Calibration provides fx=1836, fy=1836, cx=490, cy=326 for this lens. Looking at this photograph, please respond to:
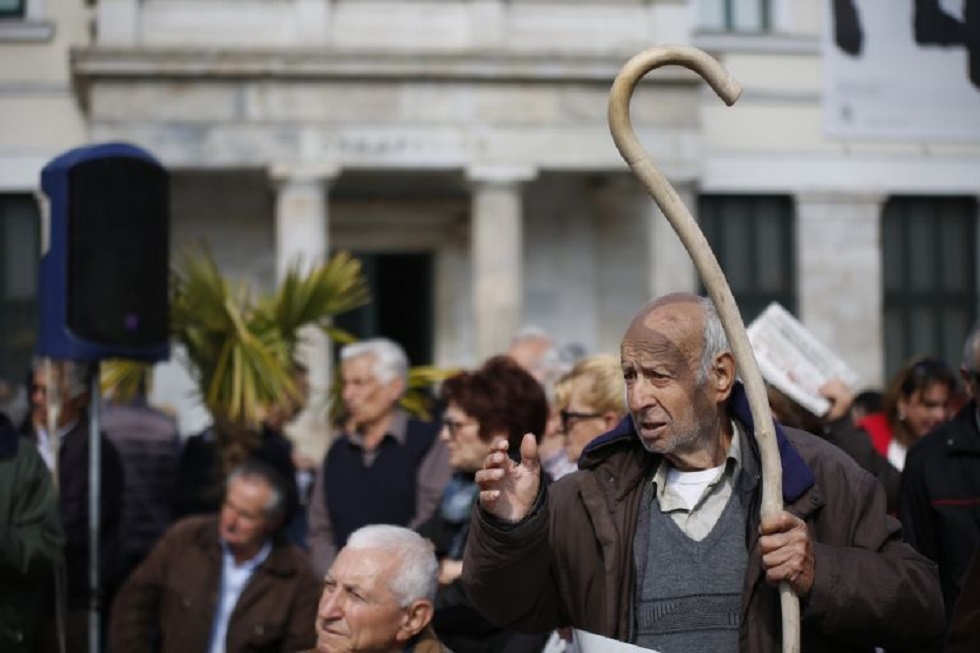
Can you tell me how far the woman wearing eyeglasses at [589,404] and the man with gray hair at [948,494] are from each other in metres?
1.03

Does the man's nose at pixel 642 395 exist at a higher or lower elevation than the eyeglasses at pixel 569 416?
higher

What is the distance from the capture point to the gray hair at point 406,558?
4.95m

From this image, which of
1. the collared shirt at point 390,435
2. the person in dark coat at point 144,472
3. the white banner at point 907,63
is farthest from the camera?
the person in dark coat at point 144,472

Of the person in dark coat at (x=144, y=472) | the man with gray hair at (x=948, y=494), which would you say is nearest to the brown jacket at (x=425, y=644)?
the man with gray hair at (x=948, y=494)

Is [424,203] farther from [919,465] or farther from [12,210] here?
[919,465]

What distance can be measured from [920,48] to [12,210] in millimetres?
17147

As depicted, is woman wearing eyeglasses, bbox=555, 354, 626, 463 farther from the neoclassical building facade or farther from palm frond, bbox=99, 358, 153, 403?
the neoclassical building facade

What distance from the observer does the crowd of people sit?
3.94 metres

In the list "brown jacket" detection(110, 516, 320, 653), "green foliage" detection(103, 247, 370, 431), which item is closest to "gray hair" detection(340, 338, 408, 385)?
"brown jacket" detection(110, 516, 320, 653)

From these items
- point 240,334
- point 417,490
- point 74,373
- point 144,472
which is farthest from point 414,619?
point 240,334

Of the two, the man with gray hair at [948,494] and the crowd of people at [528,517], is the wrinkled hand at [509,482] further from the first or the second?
the man with gray hair at [948,494]

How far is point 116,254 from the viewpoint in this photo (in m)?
9.04

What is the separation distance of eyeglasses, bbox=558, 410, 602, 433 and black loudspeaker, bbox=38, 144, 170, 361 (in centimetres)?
308

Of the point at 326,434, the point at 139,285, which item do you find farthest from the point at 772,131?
the point at 139,285
